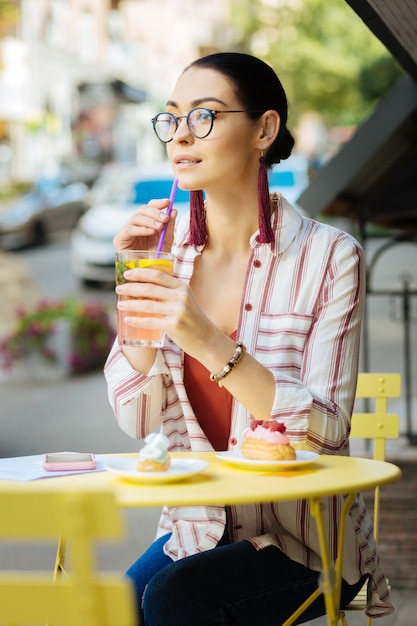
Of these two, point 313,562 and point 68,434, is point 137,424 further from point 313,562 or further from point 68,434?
point 68,434

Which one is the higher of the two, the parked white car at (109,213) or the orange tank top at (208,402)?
the parked white car at (109,213)

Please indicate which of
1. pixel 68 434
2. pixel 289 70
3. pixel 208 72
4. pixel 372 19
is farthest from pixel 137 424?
pixel 289 70

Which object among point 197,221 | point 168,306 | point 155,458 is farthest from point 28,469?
point 197,221

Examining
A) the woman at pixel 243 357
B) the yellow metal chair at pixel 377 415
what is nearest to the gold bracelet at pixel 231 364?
the woman at pixel 243 357

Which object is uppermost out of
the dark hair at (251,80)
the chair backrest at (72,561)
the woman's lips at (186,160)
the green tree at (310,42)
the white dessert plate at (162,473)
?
the green tree at (310,42)

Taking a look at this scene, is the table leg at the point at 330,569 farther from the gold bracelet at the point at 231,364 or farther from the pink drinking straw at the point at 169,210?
the pink drinking straw at the point at 169,210

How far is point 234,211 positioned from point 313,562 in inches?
37.3

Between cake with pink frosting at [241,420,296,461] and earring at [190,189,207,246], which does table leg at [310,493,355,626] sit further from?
earring at [190,189,207,246]

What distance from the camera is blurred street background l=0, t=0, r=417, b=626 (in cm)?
829

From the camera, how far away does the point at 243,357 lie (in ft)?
8.62

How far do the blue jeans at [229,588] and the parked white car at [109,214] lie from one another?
15591 mm

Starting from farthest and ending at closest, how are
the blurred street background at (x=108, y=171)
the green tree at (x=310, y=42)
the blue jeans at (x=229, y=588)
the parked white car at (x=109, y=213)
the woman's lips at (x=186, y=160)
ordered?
the green tree at (x=310, y=42)
the parked white car at (x=109, y=213)
the blurred street background at (x=108, y=171)
the woman's lips at (x=186, y=160)
the blue jeans at (x=229, y=588)

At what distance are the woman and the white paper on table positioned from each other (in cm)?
33

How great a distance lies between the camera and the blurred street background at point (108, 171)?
8289 millimetres
